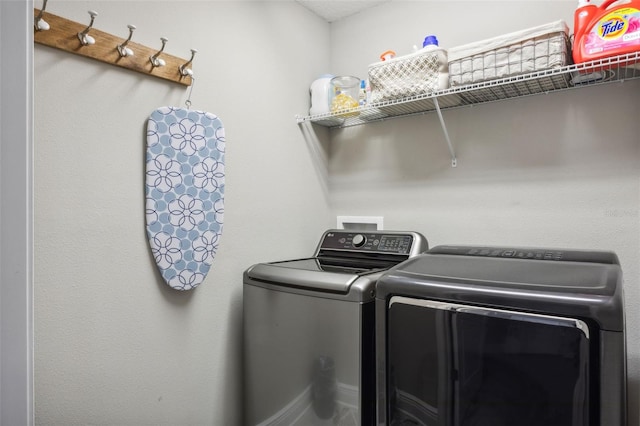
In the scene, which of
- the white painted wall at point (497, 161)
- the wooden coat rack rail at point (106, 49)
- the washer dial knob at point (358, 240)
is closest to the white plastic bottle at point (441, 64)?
the white painted wall at point (497, 161)

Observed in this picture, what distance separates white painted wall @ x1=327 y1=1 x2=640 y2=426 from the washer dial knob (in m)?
0.25

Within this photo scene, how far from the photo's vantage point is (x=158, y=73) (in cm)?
133

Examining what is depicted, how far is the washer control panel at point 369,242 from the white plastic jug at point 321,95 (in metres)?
0.65

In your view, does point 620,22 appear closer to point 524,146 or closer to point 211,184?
point 524,146

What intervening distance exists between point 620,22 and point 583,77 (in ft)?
0.82

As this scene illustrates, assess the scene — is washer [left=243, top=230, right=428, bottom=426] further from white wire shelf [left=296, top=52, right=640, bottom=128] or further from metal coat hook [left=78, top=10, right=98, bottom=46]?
metal coat hook [left=78, top=10, right=98, bottom=46]

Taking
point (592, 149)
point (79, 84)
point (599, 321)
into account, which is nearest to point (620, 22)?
point (592, 149)

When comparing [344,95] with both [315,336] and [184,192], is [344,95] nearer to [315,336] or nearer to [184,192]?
[184,192]

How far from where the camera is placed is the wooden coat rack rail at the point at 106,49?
1.08 metres

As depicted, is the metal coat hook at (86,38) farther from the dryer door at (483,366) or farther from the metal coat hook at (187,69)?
the dryer door at (483,366)

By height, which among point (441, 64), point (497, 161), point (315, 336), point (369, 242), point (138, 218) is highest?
point (441, 64)

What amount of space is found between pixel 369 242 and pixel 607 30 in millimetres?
1128

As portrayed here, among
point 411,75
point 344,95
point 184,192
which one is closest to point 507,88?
point 411,75

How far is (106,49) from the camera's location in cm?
120
